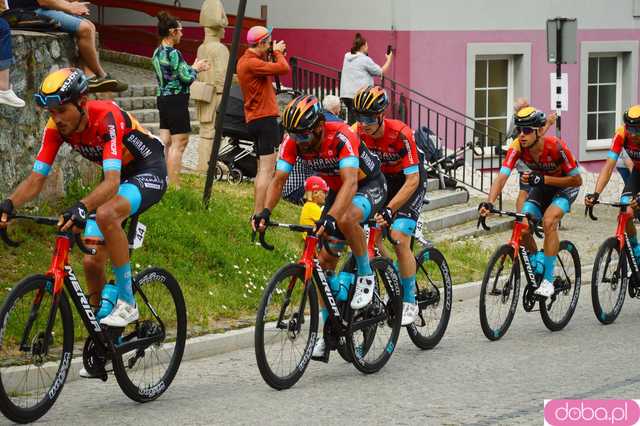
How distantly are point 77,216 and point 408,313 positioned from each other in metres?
3.38

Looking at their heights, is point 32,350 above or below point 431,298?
above

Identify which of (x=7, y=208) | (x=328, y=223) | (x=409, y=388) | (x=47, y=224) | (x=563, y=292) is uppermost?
(x=7, y=208)

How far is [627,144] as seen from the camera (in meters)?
11.9

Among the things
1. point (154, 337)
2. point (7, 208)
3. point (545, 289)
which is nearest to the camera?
point (7, 208)

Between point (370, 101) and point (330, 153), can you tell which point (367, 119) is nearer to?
point (370, 101)

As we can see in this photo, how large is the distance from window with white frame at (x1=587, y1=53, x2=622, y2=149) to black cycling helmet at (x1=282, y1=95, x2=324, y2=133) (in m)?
16.8

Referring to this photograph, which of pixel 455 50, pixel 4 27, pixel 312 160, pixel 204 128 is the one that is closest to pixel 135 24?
pixel 455 50

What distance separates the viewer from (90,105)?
7898 millimetres

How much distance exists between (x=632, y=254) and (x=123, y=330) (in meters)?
5.65

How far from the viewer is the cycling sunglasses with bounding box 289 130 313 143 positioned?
865 centimetres

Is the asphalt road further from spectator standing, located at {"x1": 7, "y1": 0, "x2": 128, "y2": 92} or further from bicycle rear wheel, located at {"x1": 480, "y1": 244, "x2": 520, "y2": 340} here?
spectator standing, located at {"x1": 7, "y1": 0, "x2": 128, "y2": 92}

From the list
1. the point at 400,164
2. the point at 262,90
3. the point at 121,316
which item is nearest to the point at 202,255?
the point at 400,164

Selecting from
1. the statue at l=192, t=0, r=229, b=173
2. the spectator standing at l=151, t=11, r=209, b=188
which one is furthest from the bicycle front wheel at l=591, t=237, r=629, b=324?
the statue at l=192, t=0, r=229, b=173

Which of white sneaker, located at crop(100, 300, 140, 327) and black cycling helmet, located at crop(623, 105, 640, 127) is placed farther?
black cycling helmet, located at crop(623, 105, 640, 127)
